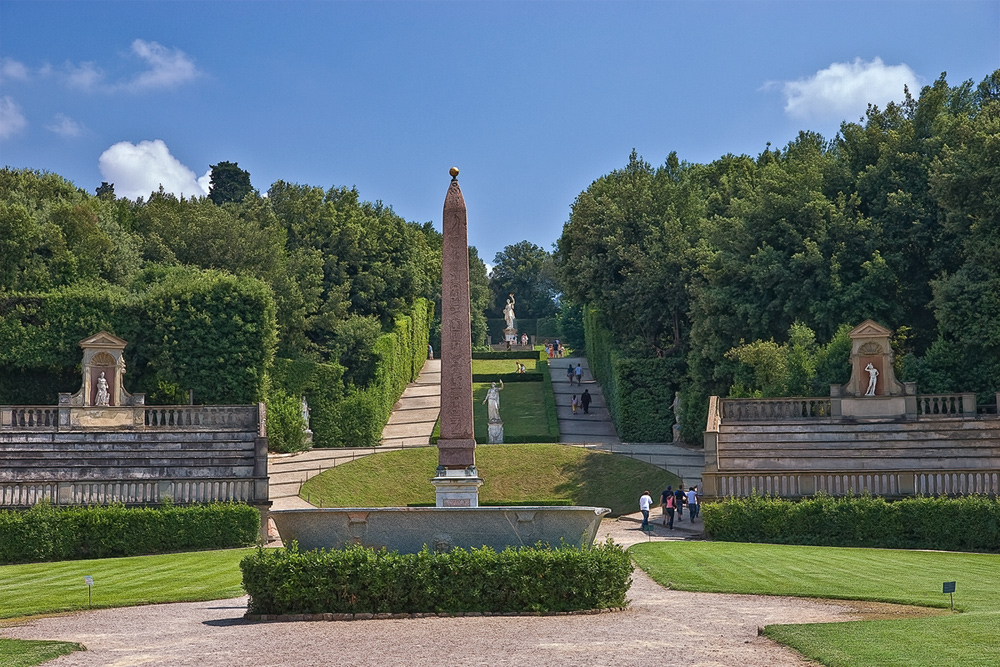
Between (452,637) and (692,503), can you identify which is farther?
(692,503)

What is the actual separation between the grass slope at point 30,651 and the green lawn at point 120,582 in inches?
148

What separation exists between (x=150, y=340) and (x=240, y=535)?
1591cm

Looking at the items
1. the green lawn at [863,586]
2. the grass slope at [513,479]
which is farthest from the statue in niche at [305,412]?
the green lawn at [863,586]

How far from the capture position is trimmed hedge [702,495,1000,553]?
83.8 feet

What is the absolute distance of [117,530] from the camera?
26.9 meters

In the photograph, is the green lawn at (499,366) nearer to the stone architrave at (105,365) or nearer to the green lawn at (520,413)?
the green lawn at (520,413)

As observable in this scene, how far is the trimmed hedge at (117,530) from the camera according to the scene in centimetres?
2652

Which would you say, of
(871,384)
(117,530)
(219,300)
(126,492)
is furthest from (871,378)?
(219,300)

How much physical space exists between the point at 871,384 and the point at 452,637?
2486 centimetres

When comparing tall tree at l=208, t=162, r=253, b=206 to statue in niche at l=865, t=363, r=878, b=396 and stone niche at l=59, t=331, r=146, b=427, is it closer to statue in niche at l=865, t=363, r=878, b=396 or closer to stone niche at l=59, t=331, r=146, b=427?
stone niche at l=59, t=331, r=146, b=427

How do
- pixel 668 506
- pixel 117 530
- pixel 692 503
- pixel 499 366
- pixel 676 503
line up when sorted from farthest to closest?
pixel 499 366, pixel 676 503, pixel 692 503, pixel 668 506, pixel 117 530

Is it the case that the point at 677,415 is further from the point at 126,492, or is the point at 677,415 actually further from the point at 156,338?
the point at 126,492

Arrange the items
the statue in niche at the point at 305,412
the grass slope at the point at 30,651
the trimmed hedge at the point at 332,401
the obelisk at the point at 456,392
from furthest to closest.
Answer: the trimmed hedge at the point at 332,401 < the statue in niche at the point at 305,412 < the obelisk at the point at 456,392 < the grass slope at the point at 30,651

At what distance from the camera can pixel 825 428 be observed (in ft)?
108
